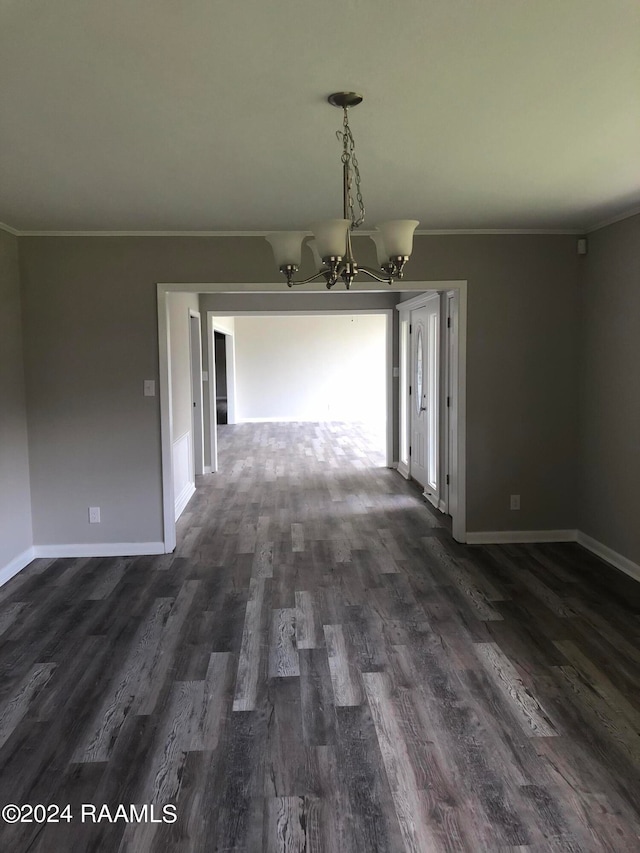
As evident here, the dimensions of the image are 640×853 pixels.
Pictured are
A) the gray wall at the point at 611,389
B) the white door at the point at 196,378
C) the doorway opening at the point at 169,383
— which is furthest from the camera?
the white door at the point at 196,378

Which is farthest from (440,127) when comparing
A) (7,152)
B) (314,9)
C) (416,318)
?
(416,318)

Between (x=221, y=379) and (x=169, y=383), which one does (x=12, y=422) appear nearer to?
(x=169, y=383)

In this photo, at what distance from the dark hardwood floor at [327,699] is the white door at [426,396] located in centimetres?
162

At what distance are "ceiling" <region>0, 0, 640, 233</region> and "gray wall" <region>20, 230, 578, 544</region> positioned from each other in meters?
0.82

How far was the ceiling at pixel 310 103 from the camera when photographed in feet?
5.65

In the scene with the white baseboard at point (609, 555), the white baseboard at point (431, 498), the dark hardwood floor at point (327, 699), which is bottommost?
the dark hardwood floor at point (327, 699)

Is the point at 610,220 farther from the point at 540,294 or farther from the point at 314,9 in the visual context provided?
the point at 314,9

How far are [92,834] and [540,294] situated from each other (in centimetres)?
434

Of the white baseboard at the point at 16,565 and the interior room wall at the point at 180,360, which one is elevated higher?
the interior room wall at the point at 180,360

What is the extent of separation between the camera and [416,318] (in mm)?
6848

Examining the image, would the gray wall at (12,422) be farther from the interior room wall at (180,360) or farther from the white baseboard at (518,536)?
the white baseboard at (518,536)

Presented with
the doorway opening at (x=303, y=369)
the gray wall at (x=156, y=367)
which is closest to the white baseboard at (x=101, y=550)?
the gray wall at (x=156, y=367)

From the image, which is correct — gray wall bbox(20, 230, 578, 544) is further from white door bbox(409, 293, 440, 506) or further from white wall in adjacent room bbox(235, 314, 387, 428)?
white wall in adjacent room bbox(235, 314, 387, 428)

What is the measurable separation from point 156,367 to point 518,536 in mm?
3120
